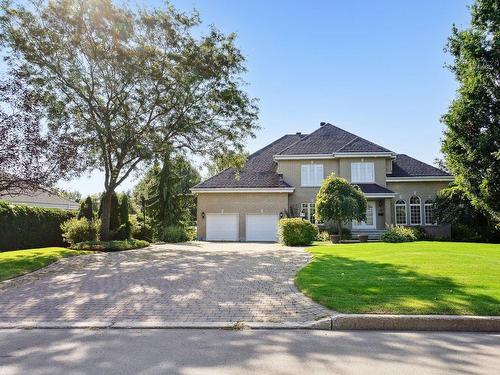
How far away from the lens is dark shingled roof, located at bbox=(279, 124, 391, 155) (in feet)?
98.9

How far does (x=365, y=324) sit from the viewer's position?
6.22 m

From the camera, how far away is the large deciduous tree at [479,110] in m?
13.8

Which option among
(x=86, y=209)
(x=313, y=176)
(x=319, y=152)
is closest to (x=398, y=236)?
(x=313, y=176)

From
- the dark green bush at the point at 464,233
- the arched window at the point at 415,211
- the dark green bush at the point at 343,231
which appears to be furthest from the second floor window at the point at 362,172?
the dark green bush at the point at 464,233

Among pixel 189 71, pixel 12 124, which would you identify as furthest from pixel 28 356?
pixel 189 71

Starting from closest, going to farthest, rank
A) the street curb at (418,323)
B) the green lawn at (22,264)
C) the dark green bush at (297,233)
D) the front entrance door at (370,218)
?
the street curb at (418,323), the green lawn at (22,264), the dark green bush at (297,233), the front entrance door at (370,218)

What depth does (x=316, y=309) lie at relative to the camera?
7039 millimetres

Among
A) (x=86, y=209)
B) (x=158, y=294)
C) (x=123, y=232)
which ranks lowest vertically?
(x=158, y=294)

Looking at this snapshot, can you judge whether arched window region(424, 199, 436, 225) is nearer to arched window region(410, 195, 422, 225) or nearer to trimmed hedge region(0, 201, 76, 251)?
arched window region(410, 195, 422, 225)

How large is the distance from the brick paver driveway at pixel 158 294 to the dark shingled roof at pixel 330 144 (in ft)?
61.4

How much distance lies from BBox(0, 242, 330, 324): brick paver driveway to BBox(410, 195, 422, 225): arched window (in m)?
20.4

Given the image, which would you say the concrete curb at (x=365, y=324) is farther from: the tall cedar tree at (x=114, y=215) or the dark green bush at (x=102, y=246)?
the tall cedar tree at (x=114, y=215)

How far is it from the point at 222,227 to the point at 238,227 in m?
1.25

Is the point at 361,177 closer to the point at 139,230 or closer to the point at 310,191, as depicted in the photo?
the point at 310,191
